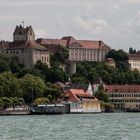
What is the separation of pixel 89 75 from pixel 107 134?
11268 cm

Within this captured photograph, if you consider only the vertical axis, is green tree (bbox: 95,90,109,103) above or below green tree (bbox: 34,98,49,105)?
above

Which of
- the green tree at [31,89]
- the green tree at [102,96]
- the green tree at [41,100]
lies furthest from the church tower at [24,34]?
the green tree at [41,100]

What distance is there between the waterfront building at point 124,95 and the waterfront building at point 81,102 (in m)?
19.8

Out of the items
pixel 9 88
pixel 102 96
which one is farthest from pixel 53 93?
pixel 102 96

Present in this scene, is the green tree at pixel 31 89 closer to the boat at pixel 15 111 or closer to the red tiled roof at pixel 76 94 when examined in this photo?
the red tiled roof at pixel 76 94

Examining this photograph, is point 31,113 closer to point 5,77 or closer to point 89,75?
point 5,77

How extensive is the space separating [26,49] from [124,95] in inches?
799

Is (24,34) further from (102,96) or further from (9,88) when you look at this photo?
(9,88)

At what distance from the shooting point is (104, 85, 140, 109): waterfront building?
561ft

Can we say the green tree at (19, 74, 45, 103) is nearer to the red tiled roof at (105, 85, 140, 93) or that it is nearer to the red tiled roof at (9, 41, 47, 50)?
the red tiled roof at (105, 85, 140, 93)

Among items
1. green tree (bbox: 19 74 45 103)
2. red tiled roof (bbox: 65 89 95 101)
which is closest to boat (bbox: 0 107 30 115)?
green tree (bbox: 19 74 45 103)

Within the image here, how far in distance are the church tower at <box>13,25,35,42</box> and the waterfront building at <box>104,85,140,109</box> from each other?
75.6 feet

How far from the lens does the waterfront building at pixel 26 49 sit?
179m

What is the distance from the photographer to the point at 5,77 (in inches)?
5719
